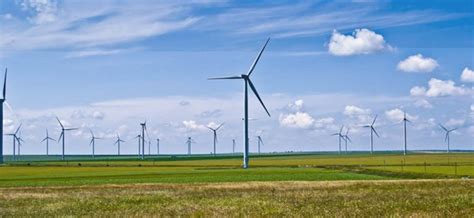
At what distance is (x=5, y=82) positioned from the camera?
159500mm

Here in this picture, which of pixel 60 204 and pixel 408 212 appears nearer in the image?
pixel 408 212

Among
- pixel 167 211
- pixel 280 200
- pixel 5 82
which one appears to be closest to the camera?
pixel 167 211

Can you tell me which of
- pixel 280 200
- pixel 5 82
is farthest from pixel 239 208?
pixel 5 82

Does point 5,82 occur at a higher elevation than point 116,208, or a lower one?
higher

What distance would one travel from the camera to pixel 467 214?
97.3 feet

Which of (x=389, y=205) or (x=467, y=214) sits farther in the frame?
(x=389, y=205)

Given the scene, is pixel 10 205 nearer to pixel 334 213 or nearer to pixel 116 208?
pixel 116 208

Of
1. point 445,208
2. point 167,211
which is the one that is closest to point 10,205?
point 167,211

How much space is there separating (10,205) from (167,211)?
12418 mm

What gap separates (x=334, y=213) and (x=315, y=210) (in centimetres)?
196

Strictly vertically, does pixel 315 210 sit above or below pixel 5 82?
below

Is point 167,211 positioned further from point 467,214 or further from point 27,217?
point 467,214

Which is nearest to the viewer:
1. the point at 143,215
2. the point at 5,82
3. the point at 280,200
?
the point at 143,215

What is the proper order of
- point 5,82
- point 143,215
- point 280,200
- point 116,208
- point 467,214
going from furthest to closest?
point 5,82, point 280,200, point 116,208, point 143,215, point 467,214
